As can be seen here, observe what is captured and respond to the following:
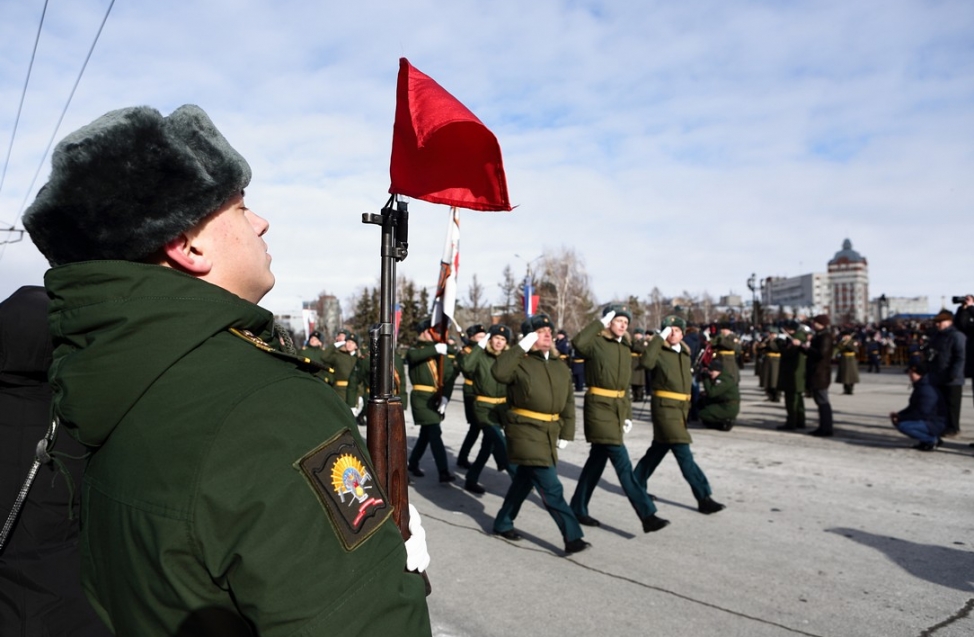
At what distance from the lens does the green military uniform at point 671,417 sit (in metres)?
6.99

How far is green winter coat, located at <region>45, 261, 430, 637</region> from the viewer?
1.07m

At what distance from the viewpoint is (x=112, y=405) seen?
1.18 metres

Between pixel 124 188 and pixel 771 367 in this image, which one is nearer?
pixel 124 188

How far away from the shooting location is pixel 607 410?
270 inches

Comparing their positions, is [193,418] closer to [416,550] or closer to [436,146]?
[416,550]

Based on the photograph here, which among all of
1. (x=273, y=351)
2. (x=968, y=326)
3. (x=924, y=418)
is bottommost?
(x=924, y=418)

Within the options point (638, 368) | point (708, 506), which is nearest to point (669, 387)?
point (708, 506)

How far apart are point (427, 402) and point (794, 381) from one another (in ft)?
22.3

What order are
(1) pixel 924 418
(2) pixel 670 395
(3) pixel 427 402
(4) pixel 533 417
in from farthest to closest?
(1) pixel 924 418
(3) pixel 427 402
(2) pixel 670 395
(4) pixel 533 417

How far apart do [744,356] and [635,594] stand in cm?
3192

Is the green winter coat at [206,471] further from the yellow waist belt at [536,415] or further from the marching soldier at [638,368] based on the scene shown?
the marching soldier at [638,368]

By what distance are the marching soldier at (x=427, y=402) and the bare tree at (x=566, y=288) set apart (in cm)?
3991

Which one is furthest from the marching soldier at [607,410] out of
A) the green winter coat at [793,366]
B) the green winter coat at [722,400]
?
the green winter coat at [793,366]

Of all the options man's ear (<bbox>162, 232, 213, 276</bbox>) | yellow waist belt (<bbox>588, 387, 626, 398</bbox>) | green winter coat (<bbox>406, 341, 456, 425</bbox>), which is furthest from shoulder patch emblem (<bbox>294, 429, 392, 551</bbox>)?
green winter coat (<bbox>406, 341, 456, 425</bbox>)
